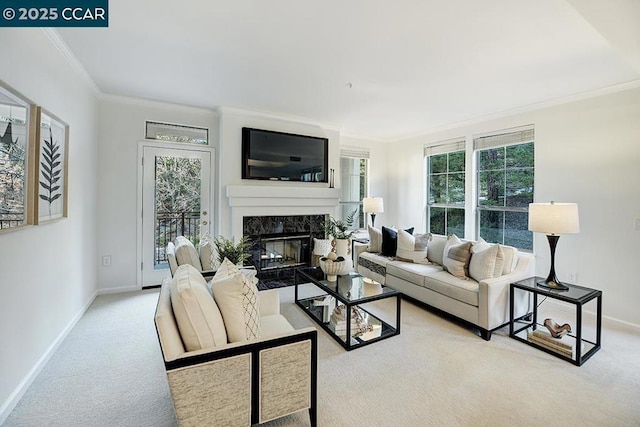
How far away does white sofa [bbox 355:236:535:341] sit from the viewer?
2.67m

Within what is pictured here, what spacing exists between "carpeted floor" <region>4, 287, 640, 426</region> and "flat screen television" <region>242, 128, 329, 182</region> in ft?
8.05

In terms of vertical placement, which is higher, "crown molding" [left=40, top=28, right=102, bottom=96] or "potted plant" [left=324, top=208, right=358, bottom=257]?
"crown molding" [left=40, top=28, right=102, bottom=96]

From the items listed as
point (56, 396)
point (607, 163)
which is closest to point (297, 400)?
point (56, 396)

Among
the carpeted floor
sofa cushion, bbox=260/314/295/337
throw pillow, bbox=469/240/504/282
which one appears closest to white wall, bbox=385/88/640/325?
the carpeted floor

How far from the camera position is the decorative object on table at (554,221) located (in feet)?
8.29

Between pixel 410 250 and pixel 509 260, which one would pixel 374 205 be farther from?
pixel 509 260

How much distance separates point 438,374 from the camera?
2.12 metres

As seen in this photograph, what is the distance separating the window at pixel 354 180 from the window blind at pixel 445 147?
1168mm

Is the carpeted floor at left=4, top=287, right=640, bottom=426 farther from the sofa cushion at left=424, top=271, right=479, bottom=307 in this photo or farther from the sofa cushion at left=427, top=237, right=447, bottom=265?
the sofa cushion at left=427, top=237, right=447, bottom=265

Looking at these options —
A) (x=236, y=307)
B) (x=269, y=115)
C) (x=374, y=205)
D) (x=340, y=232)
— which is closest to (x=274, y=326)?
(x=236, y=307)

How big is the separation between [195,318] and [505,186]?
4389mm

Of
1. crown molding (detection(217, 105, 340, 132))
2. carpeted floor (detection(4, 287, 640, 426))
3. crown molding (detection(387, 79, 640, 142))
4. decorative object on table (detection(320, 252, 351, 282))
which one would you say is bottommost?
carpeted floor (detection(4, 287, 640, 426))

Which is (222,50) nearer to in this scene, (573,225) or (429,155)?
(573,225)

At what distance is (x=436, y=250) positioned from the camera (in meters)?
3.68
